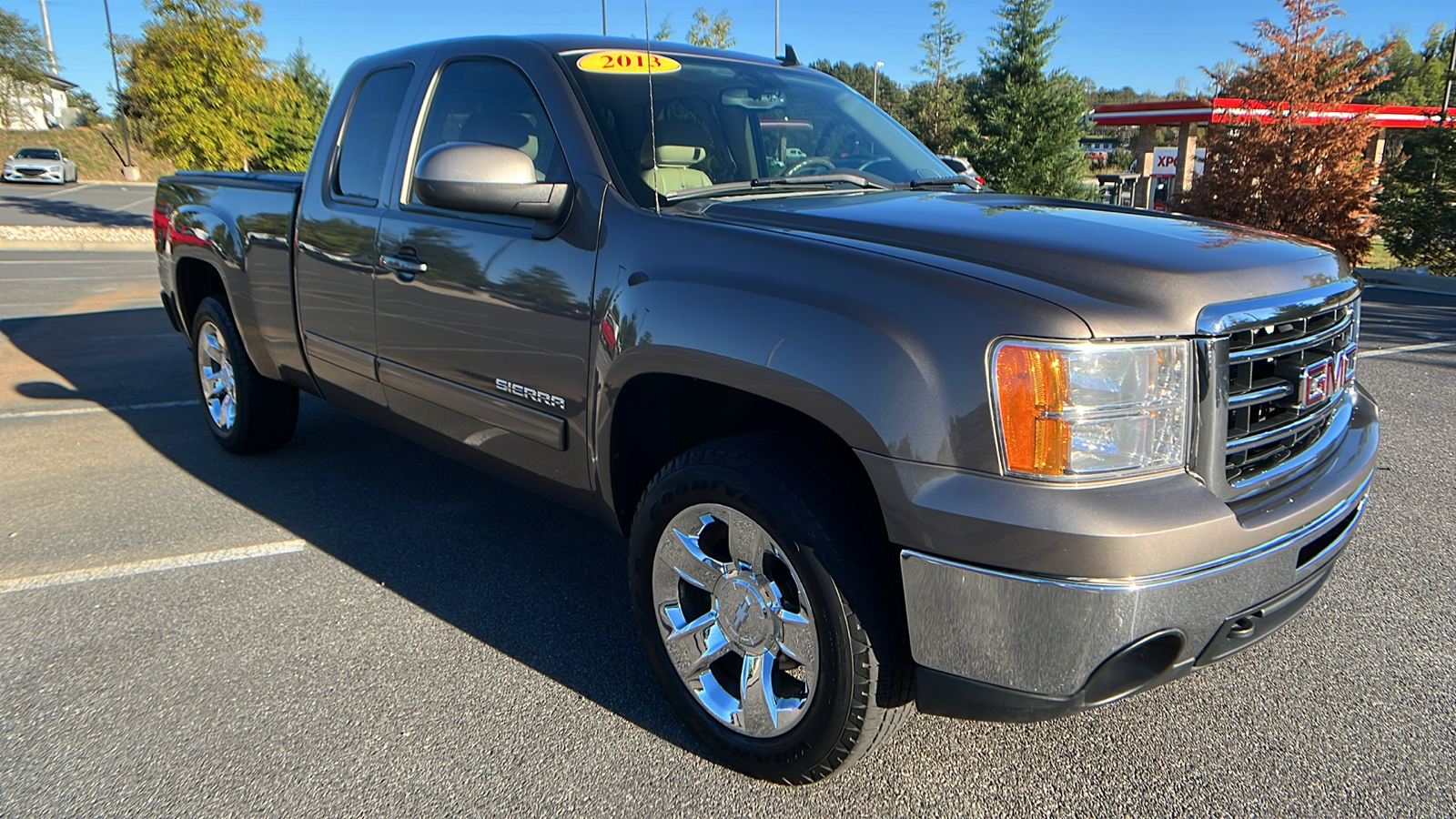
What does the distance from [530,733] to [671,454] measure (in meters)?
0.87

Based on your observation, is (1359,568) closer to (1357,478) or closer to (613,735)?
(1357,478)

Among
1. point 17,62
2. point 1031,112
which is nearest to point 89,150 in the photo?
point 17,62

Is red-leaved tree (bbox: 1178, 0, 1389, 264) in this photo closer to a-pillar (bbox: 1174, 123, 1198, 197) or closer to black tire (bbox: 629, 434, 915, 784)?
a-pillar (bbox: 1174, 123, 1198, 197)

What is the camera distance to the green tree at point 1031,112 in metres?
28.0

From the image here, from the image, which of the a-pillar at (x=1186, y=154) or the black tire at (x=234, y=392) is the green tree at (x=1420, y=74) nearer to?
the a-pillar at (x=1186, y=154)

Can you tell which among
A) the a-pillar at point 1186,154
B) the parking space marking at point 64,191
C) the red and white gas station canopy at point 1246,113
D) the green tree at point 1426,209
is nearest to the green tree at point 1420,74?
the red and white gas station canopy at point 1246,113

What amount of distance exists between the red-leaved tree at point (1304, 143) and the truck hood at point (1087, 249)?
13.7 meters

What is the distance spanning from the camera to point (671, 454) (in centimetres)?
296

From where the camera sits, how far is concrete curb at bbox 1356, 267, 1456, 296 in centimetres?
1301

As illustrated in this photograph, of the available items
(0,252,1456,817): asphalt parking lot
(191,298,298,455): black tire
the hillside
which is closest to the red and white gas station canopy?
(0,252,1456,817): asphalt parking lot

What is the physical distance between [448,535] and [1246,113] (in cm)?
1478

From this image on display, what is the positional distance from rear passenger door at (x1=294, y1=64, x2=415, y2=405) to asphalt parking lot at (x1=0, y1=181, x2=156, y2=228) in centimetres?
1985

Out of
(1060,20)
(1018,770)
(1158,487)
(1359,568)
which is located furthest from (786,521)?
(1060,20)

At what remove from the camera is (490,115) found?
3375mm
